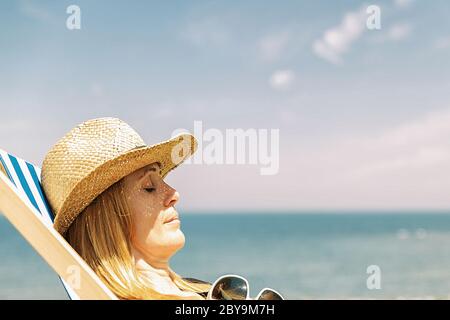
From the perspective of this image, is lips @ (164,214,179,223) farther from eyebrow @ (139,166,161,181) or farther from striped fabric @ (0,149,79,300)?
striped fabric @ (0,149,79,300)

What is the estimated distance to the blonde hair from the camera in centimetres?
276

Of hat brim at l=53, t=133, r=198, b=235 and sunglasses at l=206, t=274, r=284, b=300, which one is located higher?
hat brim at l=53, t=133, r=198, b=235

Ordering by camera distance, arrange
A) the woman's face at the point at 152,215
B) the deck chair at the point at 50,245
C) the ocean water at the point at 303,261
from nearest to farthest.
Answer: the deck chair at the point at 50,245
the woman's face at the point at 152,215
the ocean water at the point at 303,261

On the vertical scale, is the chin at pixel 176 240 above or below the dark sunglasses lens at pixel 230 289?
above

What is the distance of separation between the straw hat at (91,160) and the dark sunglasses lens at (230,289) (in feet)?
2.29

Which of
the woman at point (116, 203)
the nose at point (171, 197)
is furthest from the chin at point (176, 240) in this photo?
the nose at point (171, 197)

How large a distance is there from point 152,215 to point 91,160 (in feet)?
1.26

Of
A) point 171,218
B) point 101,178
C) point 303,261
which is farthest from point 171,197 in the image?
point 303,261

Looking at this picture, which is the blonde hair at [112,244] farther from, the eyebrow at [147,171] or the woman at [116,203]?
the eyebrow at [147,171]

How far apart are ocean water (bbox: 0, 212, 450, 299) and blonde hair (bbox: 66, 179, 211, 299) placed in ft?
33.9

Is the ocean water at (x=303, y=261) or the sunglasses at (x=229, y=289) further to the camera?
the ocean water at (x=303, y=261)

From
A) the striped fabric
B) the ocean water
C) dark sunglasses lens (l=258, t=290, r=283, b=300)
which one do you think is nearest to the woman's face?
the striped fabric

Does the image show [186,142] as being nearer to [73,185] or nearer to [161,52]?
[73,185]

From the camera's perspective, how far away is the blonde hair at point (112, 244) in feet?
9.05
